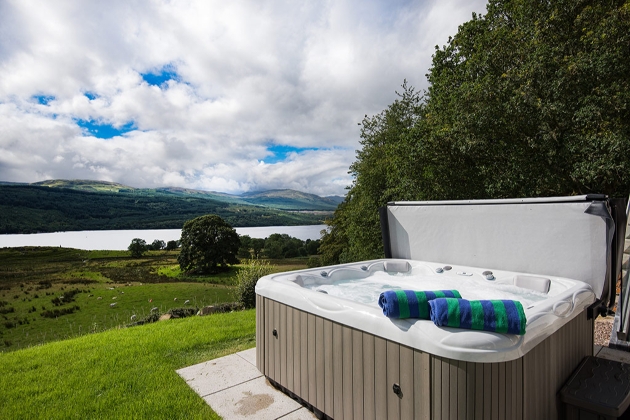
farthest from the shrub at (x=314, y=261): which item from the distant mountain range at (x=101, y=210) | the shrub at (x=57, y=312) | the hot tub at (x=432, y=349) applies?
the hot tub at (x=432, y=349)

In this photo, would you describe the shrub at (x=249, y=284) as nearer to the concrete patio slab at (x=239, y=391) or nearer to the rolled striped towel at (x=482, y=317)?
the concrete patio slab at (x=239, y=391)

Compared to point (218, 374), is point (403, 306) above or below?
above

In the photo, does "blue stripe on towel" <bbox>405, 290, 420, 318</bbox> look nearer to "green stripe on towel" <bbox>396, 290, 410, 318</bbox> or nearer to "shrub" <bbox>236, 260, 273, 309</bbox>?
"green stripe on towel" <bbox>396, 290, 410, 318</bbox>

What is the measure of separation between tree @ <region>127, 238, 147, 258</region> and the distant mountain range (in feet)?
5.23

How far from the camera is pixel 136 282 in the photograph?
36.3ft

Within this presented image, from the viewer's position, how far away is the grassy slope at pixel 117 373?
206 cm

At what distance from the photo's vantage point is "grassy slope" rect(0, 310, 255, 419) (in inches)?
81.3

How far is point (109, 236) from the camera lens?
12992mm

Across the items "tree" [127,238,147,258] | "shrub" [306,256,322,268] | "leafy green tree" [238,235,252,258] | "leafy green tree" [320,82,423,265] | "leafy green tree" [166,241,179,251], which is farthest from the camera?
"shrub" [306,256,322,268]

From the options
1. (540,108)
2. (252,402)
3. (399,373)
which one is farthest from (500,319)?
(540,108)

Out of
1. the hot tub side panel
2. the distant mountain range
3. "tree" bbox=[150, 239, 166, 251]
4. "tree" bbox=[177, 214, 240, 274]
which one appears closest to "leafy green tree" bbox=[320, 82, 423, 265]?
the distant mountain range

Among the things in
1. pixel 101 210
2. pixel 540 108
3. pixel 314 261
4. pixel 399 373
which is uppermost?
pixel 540 108

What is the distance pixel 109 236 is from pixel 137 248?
1.32 meters

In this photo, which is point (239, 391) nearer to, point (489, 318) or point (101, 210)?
point (489, 318)
